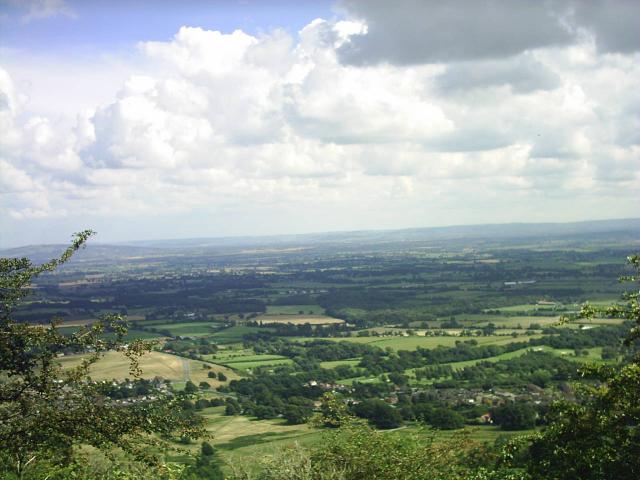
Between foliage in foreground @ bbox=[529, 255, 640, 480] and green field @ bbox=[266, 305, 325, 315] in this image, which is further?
green field @ bbox=[266, 305, 325, 315]

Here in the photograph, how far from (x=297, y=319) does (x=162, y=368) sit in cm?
5245

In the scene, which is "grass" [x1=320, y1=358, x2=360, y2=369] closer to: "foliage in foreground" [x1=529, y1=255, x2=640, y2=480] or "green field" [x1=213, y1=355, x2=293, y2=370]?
→ "green field" [x1=213, y1=355, x2=293, y2=370]

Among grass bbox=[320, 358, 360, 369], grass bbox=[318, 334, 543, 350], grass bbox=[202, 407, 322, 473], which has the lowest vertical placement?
grass bbox=[320, 358, 360, 369]

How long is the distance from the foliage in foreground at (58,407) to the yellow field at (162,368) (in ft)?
169

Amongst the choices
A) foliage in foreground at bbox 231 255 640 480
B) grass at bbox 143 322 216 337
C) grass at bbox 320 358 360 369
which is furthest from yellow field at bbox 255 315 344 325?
foliage in foreground at bbox 231 255 640 480

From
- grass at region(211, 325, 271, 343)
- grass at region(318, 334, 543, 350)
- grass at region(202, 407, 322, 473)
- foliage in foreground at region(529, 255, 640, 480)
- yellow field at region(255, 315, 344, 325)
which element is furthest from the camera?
yellow field at region(255, 315, 344, 325)

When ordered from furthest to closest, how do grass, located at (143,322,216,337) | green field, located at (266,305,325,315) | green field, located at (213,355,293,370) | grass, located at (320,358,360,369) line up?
green field, located at (266,305,325,315) < grass, located at (143,322,216,337) < green field, located at (213,355,293,370) < grass, located at (320,358,360,369)

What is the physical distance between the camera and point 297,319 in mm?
128000

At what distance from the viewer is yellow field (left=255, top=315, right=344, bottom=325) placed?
123062 millimetres

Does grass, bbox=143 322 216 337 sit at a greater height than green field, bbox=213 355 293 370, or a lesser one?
greater

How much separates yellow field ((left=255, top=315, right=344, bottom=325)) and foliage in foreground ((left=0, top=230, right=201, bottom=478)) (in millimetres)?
107233

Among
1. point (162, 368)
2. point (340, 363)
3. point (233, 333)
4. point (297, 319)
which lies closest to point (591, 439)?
point (162, 368)

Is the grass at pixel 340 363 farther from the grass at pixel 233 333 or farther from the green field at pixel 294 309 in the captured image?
the green field at pixel 294 309

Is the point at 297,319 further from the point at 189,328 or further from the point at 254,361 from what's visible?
the point at 254,361
